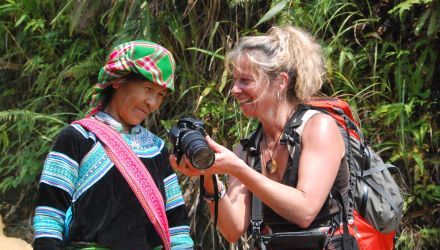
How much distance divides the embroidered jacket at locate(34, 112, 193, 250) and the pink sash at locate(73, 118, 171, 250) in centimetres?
2

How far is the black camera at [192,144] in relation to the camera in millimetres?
2400

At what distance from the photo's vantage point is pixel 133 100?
8.76ft

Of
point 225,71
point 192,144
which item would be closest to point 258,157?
point 192,144

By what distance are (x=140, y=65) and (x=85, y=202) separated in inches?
20.3

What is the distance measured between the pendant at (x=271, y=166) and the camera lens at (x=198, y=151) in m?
0.43

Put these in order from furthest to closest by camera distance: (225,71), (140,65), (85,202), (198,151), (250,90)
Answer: (225,71) → (250,90) → (140,65) → (85,202) → (198,151)

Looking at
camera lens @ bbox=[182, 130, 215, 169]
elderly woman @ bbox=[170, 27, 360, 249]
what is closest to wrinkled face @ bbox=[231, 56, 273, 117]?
elderly woman @ bbox=[170, 27, 360, 249]

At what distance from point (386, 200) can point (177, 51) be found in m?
2.61

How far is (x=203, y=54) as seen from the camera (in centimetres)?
496

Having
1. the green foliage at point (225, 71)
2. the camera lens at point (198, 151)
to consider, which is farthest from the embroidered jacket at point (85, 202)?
the green foliage at point (225, 71)

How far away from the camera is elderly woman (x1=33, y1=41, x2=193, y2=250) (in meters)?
2.49

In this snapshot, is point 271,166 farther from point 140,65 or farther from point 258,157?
point 140,65

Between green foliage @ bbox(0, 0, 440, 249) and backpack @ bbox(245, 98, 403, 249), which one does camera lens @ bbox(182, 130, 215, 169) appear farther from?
green foliage @ bbox(0, 0, 440, 249)

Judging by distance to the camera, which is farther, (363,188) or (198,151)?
(363,188)
